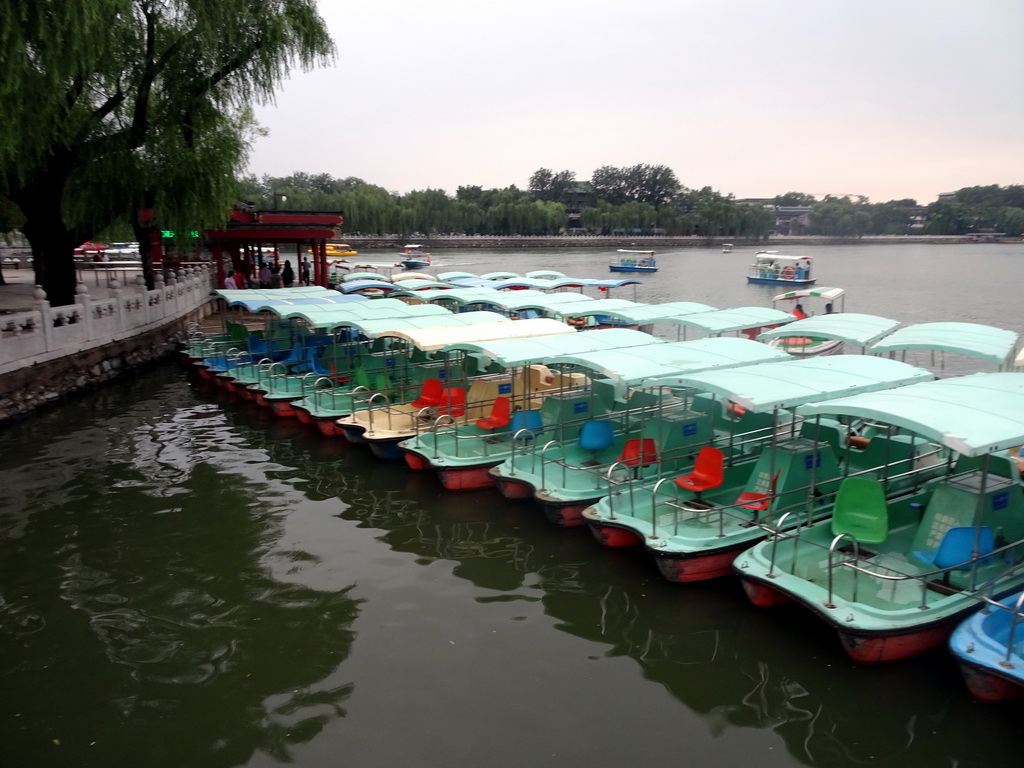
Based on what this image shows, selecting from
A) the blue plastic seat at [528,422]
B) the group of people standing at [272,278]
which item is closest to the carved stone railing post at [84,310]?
the group of people standing at [272,278]

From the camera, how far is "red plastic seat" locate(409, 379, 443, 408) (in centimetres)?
1336

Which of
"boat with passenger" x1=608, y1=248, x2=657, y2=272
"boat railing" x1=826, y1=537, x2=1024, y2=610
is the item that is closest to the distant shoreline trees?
"boat with passenger" x1=608, y1=248, x2=657, y2=272

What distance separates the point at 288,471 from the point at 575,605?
20.9ft

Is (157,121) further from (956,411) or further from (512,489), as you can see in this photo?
(956,411)

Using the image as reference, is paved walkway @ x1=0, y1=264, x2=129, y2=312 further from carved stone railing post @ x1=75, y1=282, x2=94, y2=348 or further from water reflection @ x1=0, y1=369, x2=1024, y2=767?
water reflection @ x1=0, y1=369, x2=1024, y2=767

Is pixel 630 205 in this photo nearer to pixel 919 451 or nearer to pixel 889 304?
pixel 889 304

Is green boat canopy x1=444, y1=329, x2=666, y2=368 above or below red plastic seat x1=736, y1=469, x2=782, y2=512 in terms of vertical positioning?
above

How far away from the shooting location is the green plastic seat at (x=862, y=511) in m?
7.46

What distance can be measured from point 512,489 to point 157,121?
45.5 feet

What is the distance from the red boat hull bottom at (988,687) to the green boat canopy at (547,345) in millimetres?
6193

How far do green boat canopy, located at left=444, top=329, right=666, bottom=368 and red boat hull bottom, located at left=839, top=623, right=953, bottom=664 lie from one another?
214 inches

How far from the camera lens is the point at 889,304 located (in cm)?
4569

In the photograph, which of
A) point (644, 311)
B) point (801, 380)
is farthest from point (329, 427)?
point (801, 380)

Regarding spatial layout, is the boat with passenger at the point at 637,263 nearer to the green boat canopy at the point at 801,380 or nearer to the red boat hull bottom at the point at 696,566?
the green boat canopy at the point at 801,380
